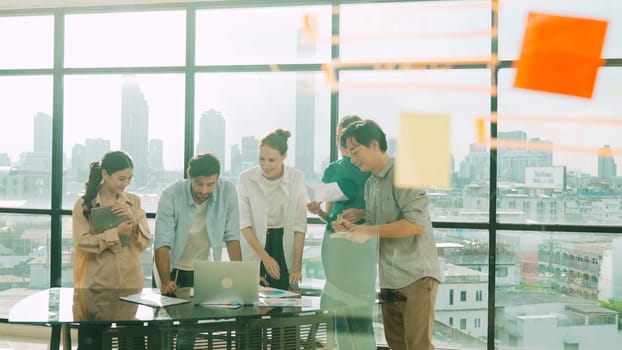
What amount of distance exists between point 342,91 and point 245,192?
1.15 metres

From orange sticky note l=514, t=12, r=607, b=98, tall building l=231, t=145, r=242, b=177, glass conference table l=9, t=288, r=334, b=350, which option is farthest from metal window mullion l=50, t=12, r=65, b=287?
orange sticky note l=514, t=12, r=607, b=98

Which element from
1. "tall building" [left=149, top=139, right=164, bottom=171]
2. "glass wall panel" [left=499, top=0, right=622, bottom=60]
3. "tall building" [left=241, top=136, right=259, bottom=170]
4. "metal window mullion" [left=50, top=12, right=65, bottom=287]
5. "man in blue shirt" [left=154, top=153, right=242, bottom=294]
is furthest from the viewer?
"metal window mullion" [left=50, top=12, right=65, bottom=287]

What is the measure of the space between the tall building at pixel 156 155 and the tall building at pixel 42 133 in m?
0.80

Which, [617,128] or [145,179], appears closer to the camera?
[617,128]

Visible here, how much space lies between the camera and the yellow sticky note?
424cm

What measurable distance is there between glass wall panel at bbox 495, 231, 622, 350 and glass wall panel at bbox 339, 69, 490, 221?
358 mm

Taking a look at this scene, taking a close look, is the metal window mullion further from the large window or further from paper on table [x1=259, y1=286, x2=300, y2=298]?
paper on table [x1=259, y1=286, x2=300, y2=298]

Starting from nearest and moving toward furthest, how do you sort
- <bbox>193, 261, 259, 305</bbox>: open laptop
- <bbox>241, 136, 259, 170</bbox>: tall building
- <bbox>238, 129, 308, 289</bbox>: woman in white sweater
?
<bbox>193, 261, 259, 305</bbox>: open laptop, <bbox>238, 129, 308, 289</bbox>: woman in white sweater, <bbox>241, 136, 259, 170</bbox>: tall building

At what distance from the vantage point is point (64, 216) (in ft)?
15.7

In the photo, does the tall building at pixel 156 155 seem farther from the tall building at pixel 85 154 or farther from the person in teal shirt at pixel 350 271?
the person in teal shirt at pixel 350 271

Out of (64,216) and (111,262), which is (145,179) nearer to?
(64,216)

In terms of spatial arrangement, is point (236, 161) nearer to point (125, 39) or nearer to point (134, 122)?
point (134, 122)

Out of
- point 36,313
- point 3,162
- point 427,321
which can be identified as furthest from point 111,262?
point 3,162

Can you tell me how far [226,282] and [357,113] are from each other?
196 centimetres
